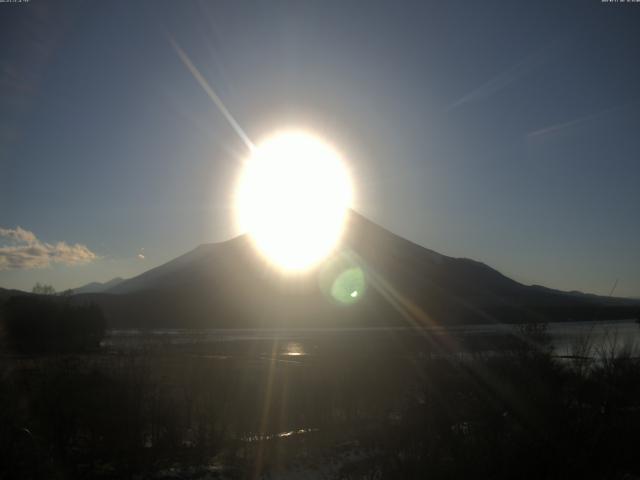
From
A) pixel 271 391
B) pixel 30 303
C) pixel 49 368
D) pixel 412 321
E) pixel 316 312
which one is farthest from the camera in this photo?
pixel 316 312

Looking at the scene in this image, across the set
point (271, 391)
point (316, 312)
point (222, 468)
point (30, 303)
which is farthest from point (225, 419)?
point (316, 312)

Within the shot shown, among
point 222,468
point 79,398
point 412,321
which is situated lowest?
point 222,468

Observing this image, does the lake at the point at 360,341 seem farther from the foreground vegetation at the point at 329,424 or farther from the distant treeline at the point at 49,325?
the foreground vegetation at the point at 329,424

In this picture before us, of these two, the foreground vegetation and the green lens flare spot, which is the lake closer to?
the foreground vegetation

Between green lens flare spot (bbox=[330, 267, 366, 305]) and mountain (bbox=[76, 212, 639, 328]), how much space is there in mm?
454

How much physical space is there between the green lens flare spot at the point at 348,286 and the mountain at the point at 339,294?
45 cm

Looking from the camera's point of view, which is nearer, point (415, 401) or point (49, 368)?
point (49, 368)

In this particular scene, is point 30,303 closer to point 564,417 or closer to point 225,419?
point 225,419

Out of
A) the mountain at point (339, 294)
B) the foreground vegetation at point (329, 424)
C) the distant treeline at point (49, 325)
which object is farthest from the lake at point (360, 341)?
the mountain at point (339, 294)

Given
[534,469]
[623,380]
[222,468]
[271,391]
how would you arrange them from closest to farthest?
[534,469]
[222,468]
[623,380]
[271,391]

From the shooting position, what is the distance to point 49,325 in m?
51.5

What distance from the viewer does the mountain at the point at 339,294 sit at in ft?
411

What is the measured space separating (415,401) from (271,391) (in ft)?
18.9

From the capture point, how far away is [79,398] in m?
14.0
